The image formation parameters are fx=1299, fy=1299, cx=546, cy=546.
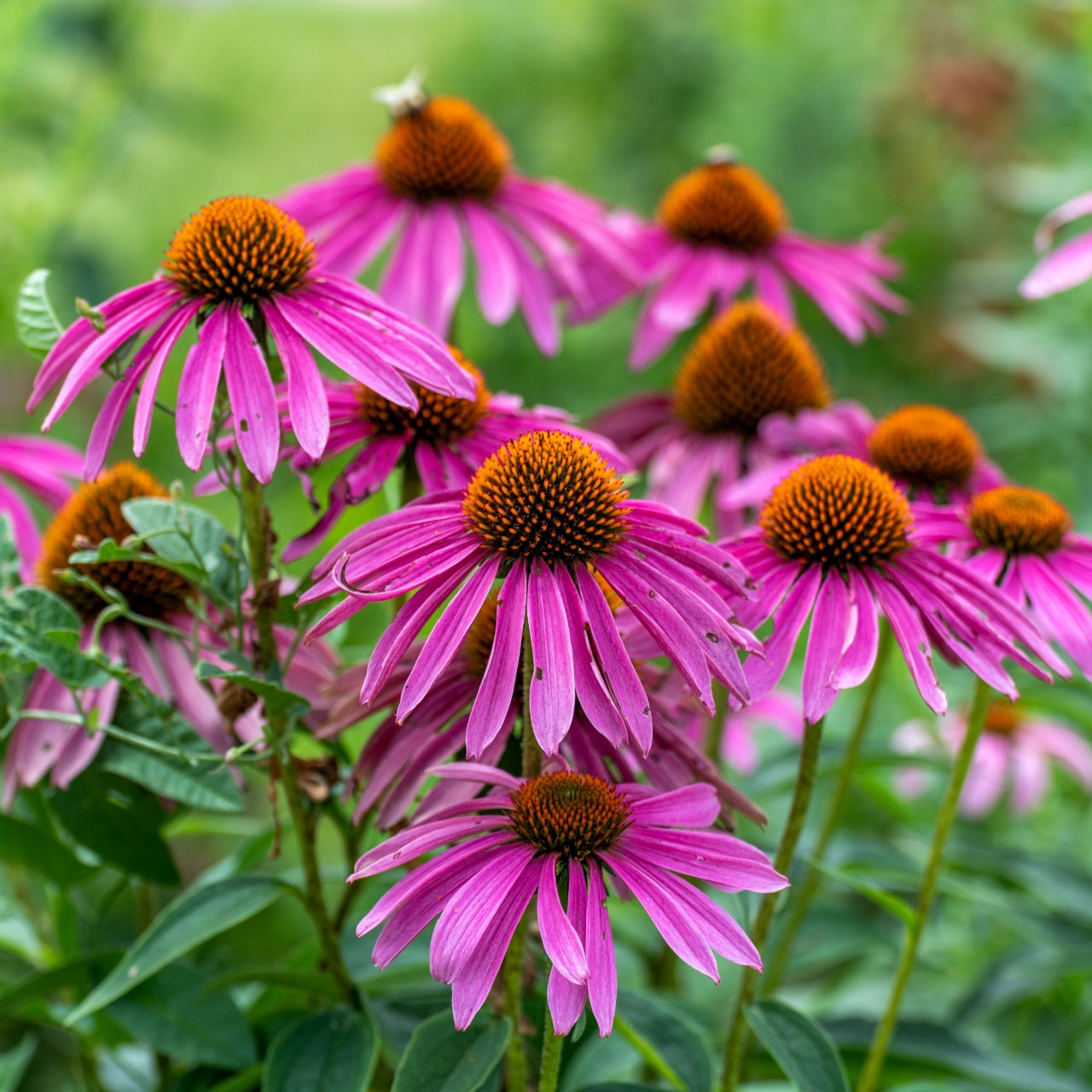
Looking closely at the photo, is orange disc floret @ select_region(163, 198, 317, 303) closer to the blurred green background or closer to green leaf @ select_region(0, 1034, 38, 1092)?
green leaf @ select_region(0, 1034, 38, 1092)

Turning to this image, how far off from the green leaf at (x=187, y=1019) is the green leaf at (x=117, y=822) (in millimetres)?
69

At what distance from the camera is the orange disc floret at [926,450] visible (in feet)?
3.22

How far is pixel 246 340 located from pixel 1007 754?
4.16 ft

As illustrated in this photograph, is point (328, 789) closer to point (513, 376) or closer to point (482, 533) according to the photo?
point (482, 533)

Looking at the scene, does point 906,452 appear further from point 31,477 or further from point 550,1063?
point 31,477

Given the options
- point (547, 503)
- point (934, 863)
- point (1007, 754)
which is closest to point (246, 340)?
point (547, 503)

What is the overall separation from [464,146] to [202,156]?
4.02m

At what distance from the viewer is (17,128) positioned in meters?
2.57

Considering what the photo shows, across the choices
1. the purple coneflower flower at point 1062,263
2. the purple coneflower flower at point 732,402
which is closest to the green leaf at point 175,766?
the purple coneflower flower at point 732,402

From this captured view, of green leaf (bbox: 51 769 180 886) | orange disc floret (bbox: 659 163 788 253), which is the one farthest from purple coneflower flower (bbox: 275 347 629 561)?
orange disc floret (bbox: 659 163 788 253)

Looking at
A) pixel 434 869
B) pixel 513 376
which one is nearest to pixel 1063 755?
pixel 434 869

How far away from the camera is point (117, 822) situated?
0.86 metres

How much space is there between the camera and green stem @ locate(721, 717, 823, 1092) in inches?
29.9

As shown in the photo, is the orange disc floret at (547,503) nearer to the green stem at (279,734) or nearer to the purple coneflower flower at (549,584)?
the purple coneflower flower at (549,584)
